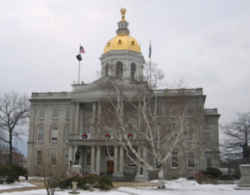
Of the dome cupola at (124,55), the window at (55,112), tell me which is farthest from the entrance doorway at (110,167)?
the dome cupola at (124,55)

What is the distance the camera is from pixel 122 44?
6000 centimetres

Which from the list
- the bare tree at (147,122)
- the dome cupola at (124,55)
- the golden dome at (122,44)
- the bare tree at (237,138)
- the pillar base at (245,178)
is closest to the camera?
the pillar base at (245,178)

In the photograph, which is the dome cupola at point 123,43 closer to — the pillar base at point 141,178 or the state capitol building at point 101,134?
the state capitol building at point 101,134

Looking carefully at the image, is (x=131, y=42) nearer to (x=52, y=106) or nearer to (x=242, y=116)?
(x=52, y=106)

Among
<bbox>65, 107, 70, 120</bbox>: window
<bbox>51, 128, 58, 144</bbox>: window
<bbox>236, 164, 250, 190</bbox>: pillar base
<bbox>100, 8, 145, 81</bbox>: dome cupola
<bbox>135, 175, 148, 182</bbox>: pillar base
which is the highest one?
<bbox>100, 8, 145, 81</bbox>: dome cupola

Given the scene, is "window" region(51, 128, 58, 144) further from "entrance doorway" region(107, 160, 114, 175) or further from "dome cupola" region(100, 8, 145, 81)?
→ "dome cupola" region(100, 8, 145, 81)

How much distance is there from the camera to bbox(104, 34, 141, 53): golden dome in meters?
59.9

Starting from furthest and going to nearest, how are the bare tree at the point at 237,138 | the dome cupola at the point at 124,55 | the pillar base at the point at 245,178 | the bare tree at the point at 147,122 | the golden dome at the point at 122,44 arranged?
the golden dome at the point at 122,44 → the dome cupola at the point at 124,55 → the bare tree at the point at 237,138 → the bare tree at the point at 147,122 → the pillar base at the point at 245,178

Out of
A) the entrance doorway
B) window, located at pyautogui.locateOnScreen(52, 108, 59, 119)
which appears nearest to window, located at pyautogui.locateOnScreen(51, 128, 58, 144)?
window, located at pyautogui.locateOnScreen(52, 108, 59, 119)

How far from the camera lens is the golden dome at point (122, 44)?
5988 cm

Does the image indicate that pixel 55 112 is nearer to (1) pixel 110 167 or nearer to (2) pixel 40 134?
(2) pixel 40 134

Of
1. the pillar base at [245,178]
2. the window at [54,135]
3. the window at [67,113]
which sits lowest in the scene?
the pillar base at [245,178]

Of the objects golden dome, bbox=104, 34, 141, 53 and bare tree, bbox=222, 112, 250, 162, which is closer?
bare tree, bbox=222, 112, 250, 162

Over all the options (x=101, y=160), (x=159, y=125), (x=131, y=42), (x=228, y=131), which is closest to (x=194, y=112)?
(x=159, y=125)
